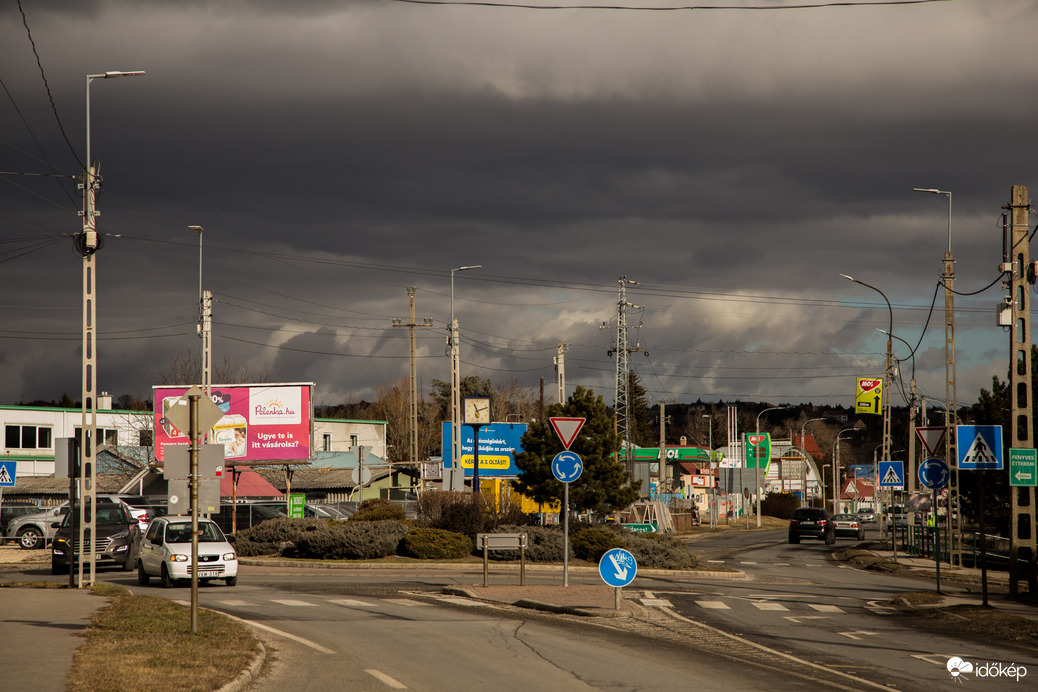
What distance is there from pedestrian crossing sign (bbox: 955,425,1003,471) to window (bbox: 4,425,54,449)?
237 feet

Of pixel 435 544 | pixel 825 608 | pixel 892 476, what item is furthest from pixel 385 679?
pixel 892 476

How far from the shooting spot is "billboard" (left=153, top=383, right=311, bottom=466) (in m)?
53.3

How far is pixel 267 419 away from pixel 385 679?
4461 cm

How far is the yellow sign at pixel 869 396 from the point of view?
52.1 meters

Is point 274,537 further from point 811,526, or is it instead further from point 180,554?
point 811,526

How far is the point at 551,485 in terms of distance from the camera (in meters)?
36.9

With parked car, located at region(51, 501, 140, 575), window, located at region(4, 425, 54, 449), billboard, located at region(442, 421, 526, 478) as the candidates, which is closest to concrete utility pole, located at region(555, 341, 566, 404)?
billboard, located at region(442, 421, 526, 478)

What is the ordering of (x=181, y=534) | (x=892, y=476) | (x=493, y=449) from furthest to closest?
(x=493, y=449), (x=892, y=476), (x=181, y=534)

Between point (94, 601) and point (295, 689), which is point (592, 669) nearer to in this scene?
point (295, 689)

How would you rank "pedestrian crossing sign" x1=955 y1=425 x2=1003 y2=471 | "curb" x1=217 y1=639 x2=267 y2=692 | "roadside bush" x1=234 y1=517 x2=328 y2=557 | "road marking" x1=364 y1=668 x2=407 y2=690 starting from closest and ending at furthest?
1. "curb" x1=217 y1=639 x2=267 y2=692
2. "road marking" x1=364 y1=668 x2=407 y2=690
3. "pedestrian crossing sign" x1=955 y1=425 x2=1003 y2=471
4. "roadside bush" x1=234 y1=517 x2=328 y2=557

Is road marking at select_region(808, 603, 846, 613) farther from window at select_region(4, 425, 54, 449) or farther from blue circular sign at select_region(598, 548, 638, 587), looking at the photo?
window at select_region(4, 425, 54, 449)

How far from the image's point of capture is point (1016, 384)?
853 inches

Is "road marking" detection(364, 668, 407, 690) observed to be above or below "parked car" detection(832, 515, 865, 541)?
above

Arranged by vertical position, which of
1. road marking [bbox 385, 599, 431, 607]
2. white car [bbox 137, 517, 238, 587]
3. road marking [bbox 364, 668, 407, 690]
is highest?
road marking [bbox 364, 668, 407, 690]
